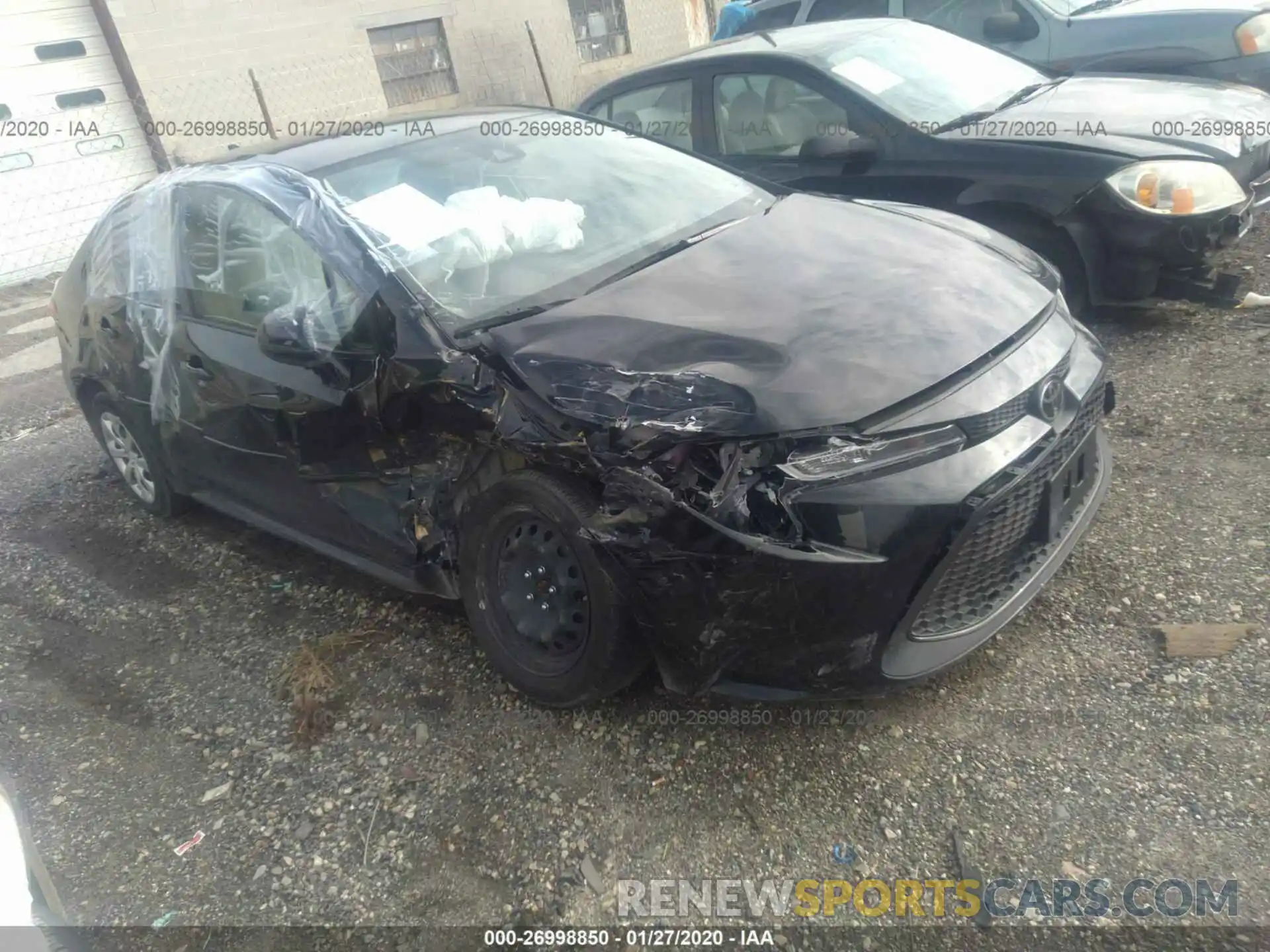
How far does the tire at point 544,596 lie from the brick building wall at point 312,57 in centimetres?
873

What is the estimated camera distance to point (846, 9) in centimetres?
703

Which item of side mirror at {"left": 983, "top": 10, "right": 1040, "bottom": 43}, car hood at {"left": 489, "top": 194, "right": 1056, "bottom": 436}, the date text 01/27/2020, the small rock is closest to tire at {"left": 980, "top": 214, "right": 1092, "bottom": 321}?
car hood at {"left": 489, "top": 194, "right": 1056, "bottom": 436}

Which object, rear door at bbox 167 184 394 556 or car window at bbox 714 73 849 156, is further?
car window at bbox 714 73 849 156

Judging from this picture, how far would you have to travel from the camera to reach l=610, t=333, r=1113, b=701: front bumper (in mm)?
2086

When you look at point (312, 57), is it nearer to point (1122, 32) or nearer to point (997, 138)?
point (1122, 32)

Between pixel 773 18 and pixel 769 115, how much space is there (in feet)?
11.2

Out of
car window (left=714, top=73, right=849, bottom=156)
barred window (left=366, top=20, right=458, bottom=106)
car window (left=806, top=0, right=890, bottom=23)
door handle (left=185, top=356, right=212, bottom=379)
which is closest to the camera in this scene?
door handle (left=185, top=356, right=212, bottom=379)

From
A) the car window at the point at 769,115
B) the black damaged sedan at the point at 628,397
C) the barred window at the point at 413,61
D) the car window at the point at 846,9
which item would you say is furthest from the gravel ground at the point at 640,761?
the barred window at the point at 413,61

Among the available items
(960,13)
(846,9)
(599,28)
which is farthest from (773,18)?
(599,28)

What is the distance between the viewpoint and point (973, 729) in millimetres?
2402

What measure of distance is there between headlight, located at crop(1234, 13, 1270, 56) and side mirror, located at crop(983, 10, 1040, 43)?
1.16 meters

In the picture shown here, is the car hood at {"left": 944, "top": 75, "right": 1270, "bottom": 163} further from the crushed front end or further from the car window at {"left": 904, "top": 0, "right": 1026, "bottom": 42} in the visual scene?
the crushed front end

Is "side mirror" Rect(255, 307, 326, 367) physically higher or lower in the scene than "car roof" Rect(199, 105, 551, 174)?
lower

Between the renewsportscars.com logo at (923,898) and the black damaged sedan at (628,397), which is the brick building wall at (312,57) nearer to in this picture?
the black damaged sedan at (628,397)
